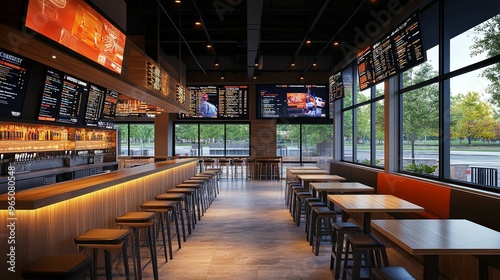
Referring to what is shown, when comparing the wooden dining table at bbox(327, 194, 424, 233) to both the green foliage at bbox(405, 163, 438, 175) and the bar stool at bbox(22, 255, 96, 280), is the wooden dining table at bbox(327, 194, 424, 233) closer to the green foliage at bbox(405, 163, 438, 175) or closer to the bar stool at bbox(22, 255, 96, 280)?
the green foliage at bbox(405, 163, 438, 175)

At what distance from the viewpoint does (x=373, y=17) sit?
23.3ft

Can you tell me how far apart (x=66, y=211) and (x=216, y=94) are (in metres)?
8.99

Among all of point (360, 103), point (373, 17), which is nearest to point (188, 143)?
point (360, 103)

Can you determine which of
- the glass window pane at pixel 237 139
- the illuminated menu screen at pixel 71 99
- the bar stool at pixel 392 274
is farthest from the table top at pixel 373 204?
the glass window pane at pixel 237 139

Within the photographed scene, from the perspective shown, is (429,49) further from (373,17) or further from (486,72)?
(373,17)

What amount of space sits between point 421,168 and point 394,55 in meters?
1.81

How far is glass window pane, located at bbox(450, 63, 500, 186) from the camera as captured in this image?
3887 mm

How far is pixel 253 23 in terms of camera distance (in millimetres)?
5898

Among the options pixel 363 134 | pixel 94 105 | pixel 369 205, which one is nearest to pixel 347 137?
pixel 363 134

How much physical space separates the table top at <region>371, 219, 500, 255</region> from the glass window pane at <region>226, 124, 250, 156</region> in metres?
9.68

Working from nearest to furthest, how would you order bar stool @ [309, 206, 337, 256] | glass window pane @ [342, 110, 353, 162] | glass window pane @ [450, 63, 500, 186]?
glass window pane @ [450, 63, 500, 186]
bar stool @ [309, 206, 337, 256]
glass window pane @ [342, 110, 353, 162]

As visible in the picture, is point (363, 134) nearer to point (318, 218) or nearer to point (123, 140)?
point (318, 218)

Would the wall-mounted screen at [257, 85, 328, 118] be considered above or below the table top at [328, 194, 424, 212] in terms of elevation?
above

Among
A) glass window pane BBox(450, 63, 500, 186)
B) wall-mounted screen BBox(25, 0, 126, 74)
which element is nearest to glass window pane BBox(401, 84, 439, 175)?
glass window pane BBox(450, 63, 500, 186)
